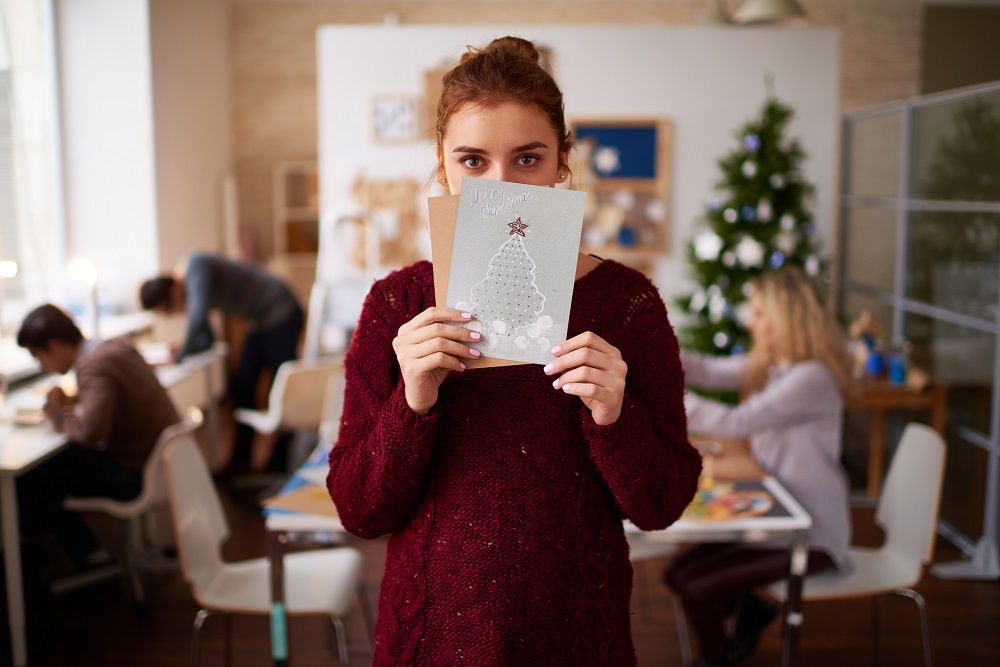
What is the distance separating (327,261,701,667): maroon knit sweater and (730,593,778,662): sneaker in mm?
2117

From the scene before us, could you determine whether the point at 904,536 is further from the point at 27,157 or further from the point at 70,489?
the point at 27,157

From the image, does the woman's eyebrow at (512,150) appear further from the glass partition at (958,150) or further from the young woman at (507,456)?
the glass partition at (958,150)

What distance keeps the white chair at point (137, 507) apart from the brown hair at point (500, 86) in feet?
7.95

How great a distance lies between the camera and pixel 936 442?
278 cm

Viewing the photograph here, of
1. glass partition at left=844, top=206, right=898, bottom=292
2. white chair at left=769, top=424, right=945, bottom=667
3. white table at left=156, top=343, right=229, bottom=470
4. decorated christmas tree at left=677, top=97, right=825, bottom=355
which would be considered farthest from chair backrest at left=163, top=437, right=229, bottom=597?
glass partition at left=844, top=206, right=898, bottom=292

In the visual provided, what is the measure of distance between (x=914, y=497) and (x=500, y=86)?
A: 2307mm

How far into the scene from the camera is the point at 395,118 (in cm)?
606

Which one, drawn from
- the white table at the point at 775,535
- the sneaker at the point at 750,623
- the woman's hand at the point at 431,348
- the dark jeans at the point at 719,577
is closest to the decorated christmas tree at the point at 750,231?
the sneaker at the point at 750,623

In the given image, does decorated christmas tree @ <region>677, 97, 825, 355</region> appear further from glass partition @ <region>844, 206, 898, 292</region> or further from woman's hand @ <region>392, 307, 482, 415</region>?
woman's hand @ <region>392, 307, 482, 415</region>

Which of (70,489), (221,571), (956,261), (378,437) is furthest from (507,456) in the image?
(956,261)

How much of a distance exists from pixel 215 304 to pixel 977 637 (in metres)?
4.20

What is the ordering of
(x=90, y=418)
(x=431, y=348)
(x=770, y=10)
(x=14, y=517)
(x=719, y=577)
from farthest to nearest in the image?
(x=770, y=10) < (x=90, y=418) < (x=14, y=517) < (x=719, y=577) < (x=431, y=348)

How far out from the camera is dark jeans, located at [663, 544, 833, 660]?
277cm

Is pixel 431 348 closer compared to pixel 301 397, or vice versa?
pixel 431 348
